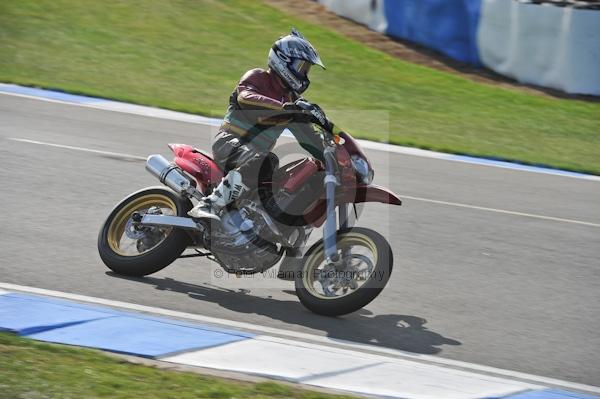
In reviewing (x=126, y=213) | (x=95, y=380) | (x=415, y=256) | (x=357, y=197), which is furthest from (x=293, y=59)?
(x=95, y=380)

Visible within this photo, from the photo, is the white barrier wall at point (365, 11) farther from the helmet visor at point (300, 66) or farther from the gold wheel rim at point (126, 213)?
the helmet visor at point (300, 66)

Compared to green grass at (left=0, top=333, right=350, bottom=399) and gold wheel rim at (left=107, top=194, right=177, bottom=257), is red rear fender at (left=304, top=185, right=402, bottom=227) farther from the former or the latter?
green grass at (left=0, top=333, right=350, bottom=399)

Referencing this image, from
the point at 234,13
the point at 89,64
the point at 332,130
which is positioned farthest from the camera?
the point at 234,13

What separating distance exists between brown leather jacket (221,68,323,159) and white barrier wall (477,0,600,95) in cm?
1143

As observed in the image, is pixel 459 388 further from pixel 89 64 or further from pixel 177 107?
pixel 89 64

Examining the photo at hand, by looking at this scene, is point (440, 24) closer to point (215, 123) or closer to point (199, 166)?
point (215, 123)

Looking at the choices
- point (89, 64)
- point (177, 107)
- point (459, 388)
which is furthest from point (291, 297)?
point (89, 64)

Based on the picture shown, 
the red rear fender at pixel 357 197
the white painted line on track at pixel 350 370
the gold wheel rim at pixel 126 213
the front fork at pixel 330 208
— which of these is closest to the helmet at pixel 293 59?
the front fork at pixel 330 208

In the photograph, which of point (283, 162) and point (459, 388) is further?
point (283, 162)

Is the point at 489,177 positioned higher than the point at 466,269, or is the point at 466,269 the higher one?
the point at 489,177

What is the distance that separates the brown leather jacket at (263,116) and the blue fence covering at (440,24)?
1218cm

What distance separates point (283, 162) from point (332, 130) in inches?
43.6

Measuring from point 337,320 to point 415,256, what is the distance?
2.10 metres

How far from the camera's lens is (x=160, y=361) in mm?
5848
